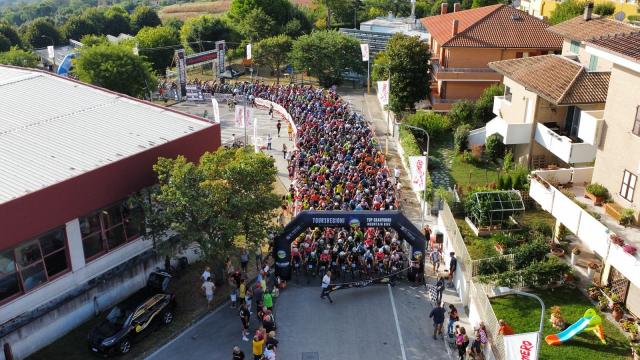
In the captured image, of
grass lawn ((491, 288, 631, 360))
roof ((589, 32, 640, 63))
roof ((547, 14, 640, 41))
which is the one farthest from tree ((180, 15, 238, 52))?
grass lawn ((491, 288, 631, 360))

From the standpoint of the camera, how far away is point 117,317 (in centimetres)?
2103

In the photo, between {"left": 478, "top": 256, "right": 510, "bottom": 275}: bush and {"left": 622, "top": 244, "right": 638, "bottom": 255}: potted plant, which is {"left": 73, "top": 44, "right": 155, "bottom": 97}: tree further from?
{"left": 622, "top": 244, "right": 638, "bottom": 255}: potted plant

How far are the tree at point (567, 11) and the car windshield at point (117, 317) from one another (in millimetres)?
46690

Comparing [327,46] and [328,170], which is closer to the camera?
[328,170]

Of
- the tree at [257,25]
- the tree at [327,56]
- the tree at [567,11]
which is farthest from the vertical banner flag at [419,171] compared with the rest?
the tree at [257,25]

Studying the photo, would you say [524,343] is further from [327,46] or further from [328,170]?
[327,46]

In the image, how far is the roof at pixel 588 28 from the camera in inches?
1281

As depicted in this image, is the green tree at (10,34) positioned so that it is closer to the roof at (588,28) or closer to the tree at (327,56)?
the tree at (327,56)

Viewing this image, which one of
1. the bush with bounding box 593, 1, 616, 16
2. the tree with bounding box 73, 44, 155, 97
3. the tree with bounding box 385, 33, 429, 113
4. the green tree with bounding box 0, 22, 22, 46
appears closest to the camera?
the tree with bounding box 385, 33, 429, 113

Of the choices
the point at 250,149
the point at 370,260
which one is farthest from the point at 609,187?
the point at 250,149

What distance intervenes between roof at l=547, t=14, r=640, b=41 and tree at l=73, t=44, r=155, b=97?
113ft

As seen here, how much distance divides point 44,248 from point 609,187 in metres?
21.4

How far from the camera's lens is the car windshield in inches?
822

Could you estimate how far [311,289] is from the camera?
81.4ft
